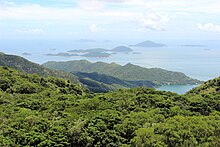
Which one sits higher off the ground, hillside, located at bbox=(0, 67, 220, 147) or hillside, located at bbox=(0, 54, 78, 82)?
hillside, located at bbox=(0, 54, 78, 82)

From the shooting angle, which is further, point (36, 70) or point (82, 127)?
point (36, 70)

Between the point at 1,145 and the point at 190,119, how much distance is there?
14.1 meters

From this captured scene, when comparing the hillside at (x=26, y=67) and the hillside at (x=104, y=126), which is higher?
the hillside at (x=26, y=67)

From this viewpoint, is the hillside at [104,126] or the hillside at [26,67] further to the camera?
the hillside at [26,67]

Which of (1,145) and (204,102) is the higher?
(204,102)

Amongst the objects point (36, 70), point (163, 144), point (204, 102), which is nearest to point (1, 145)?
point (163, 144)

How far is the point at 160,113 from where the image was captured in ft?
90.8

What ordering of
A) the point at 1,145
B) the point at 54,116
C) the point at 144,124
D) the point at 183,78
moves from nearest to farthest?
the point at 1,145 < the point at 144,124 < the point at 54,116 < the point at 183,78

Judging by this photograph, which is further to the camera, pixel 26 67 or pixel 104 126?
pixel 26 67

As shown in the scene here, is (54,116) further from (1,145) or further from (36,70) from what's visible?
(36,70)

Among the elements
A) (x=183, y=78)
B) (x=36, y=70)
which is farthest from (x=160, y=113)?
(x=183, y=78)

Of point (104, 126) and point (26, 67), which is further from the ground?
point (26, 67)

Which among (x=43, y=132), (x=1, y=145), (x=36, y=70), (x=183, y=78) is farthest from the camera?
(x=183, y=78)

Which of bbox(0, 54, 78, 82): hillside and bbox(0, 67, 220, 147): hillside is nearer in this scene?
bbox(0, 67, 220, 147): hillside
